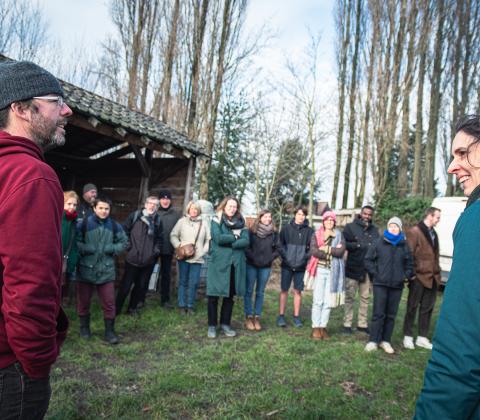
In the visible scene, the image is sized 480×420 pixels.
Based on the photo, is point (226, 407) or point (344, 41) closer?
point (226, 407)

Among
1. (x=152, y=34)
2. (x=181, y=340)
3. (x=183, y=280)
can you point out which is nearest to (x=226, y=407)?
(x=181, y=340)

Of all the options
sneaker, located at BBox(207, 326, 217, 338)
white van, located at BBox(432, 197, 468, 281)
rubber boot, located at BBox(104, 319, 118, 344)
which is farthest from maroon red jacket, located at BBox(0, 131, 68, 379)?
white van, located at BBox(432, 197, 468, 281)

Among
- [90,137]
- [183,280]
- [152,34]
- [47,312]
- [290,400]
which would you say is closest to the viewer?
[47,312]

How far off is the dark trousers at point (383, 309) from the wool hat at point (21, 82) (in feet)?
16.9

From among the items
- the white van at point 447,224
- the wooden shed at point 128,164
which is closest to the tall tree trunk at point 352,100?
the white van at point 447,224

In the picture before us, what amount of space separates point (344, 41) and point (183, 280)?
17551 millimetres

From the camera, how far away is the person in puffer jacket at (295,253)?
654 centimetres

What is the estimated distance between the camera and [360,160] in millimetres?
17359

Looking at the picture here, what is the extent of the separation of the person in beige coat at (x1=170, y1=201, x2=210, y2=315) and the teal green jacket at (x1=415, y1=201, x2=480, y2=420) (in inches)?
232

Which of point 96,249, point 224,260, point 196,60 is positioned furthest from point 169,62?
point 96,249

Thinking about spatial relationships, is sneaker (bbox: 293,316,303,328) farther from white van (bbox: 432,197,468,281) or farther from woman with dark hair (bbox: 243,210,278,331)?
white van (bbox: 432,197,468,281)

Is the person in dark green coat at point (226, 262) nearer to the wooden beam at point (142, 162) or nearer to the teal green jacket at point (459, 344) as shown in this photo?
the wooden beam at point (142, 162)

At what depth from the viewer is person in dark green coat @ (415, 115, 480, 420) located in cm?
113

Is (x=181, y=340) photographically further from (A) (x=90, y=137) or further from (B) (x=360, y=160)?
(B) (x=360, y=160)
